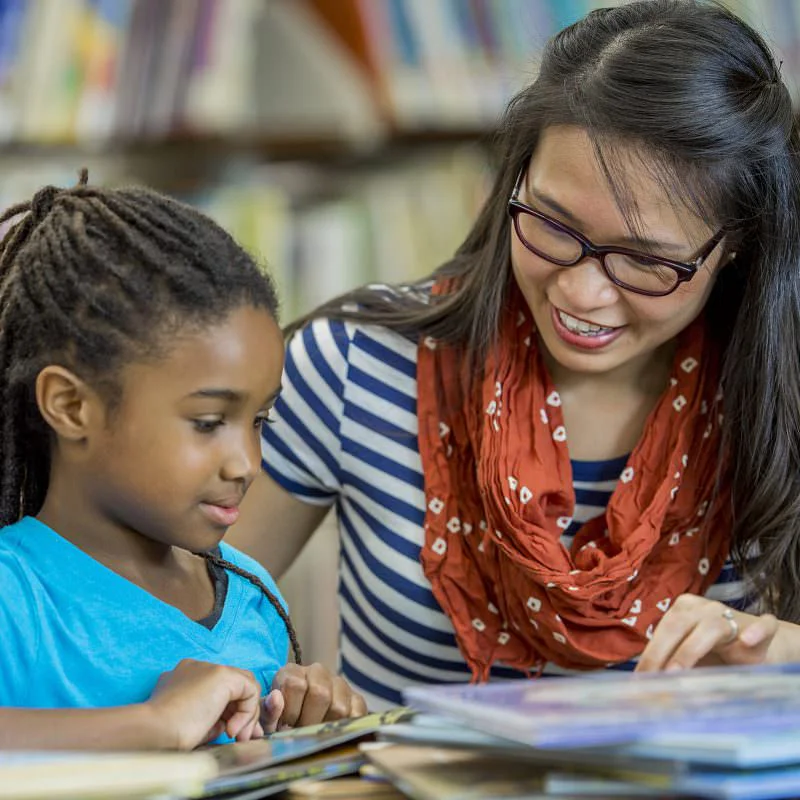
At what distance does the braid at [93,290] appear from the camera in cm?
91

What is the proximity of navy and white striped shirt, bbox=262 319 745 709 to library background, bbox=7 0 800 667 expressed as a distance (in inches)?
26.6

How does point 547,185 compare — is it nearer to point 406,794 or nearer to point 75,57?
point 406,794

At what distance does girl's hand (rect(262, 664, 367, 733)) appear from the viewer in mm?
992

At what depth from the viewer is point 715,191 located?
1223 mm

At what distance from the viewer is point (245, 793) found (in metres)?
0.74

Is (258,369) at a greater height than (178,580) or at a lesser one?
greater

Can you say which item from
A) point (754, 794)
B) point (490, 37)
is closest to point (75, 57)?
point (490, 37)

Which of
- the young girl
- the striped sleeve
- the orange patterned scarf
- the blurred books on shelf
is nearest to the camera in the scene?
the young girl

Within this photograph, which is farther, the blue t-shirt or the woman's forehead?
the woman's forehead

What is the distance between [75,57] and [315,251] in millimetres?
549

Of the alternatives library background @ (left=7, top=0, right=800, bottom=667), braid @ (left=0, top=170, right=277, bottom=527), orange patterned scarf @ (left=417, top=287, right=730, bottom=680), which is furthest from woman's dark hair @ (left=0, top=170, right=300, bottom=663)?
library background @ (left=7, top=0, right=800, bottom=667)

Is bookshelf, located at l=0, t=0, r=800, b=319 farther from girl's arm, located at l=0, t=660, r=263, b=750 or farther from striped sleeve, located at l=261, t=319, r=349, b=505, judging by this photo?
girl's arm, located at l=0, t=660, r=263, b=750

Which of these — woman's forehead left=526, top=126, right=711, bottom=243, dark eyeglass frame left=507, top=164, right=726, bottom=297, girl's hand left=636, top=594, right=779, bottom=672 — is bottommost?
girl's hand left=636, top=594, right=779, bottom=672

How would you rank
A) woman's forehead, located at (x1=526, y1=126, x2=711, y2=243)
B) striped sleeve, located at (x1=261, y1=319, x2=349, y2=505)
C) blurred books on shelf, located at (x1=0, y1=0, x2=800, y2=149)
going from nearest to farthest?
woman's forehead, located at (x1=526, y1=126, x2=711, y2=243) → striped sleeve, located at (x1=261, y1=319, x2=349, y2=505) → blurred books on shelf, located at (x1=0, y1=0, x2=800, y2=149)
